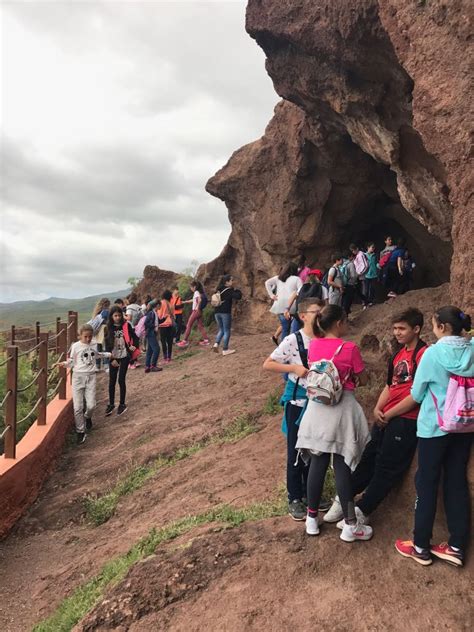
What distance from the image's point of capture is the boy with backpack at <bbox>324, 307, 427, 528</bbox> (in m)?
3.64

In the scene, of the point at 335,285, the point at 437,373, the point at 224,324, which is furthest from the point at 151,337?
the point at 437,373

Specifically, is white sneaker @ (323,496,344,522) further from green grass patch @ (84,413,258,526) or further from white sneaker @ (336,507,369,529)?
green grass patch @ (84,413,258,526)

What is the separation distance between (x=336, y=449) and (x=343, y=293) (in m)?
8.97

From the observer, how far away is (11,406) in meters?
6.42

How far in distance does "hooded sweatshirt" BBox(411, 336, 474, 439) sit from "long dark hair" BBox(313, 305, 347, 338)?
0.70 m

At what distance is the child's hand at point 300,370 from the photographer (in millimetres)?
3757

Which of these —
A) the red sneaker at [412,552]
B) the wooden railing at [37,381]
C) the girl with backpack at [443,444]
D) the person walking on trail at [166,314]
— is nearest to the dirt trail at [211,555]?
the red sneaker at [412,552]

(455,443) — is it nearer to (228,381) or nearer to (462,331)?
(462,331)

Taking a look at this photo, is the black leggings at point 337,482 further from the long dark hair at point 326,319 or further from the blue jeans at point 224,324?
the blue jeans at point 224,324

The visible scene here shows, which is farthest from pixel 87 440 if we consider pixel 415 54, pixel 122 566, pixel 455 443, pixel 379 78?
pixel 379 78

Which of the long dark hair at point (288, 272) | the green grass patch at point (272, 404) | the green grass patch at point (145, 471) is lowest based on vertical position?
the green grass patch at point (145, 471)

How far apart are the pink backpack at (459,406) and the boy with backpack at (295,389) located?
1.16 metres

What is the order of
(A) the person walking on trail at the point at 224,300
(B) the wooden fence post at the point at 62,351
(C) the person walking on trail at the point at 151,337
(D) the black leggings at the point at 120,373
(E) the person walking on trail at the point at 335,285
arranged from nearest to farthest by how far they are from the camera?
(D) the black leggings at the point at 120,373 → (B) the wooden fence post at the point at 62,351 → (E) the person walking on trail at the point at 335,285 → (A) the person walking on trail at the point at 224,300 → (C) the person walking on trail at the point at 151,337

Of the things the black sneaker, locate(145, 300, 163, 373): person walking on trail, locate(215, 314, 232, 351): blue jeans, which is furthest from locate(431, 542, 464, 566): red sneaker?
locate(145, 300, 163, 373): person walking on trail
